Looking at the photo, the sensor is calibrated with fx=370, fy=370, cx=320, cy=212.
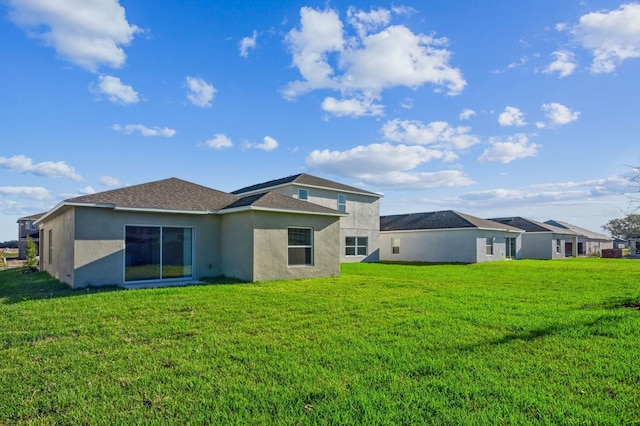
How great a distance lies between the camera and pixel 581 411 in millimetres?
3744

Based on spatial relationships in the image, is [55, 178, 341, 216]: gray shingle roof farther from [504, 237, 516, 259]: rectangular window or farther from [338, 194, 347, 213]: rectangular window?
[504, 237, 516, 259]: rectangular window

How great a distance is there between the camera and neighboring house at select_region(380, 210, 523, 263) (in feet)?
94.2

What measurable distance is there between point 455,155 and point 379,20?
36.6 ft

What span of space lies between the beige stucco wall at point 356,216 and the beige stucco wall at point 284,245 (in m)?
8.77

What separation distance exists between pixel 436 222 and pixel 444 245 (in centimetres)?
223

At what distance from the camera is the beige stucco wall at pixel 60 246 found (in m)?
13.1

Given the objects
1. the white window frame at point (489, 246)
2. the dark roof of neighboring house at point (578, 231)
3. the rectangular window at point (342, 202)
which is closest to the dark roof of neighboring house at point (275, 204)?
the rectangular window at point (342, 202)

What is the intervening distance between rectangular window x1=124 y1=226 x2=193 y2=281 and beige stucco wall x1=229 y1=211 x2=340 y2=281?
2.78 m

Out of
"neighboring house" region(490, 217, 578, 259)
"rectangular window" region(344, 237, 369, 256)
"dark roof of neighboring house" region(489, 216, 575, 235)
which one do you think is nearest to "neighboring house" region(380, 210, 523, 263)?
"neighboring house" region(490, 217, 578, 259)

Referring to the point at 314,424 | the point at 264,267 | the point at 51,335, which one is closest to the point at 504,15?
the point at 264,267

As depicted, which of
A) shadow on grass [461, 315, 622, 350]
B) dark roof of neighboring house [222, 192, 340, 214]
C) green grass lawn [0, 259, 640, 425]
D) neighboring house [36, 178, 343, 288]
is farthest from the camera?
dark roof of neighboring house [222, 192, 340, 214]

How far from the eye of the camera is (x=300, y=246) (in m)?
15.8

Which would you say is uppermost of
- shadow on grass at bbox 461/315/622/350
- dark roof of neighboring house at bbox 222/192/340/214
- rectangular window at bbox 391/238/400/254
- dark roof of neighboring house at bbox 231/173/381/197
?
dark roof of neighboring house at bbox 231/173/381/197

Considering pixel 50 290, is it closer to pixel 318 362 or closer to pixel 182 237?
pixel 182 237
